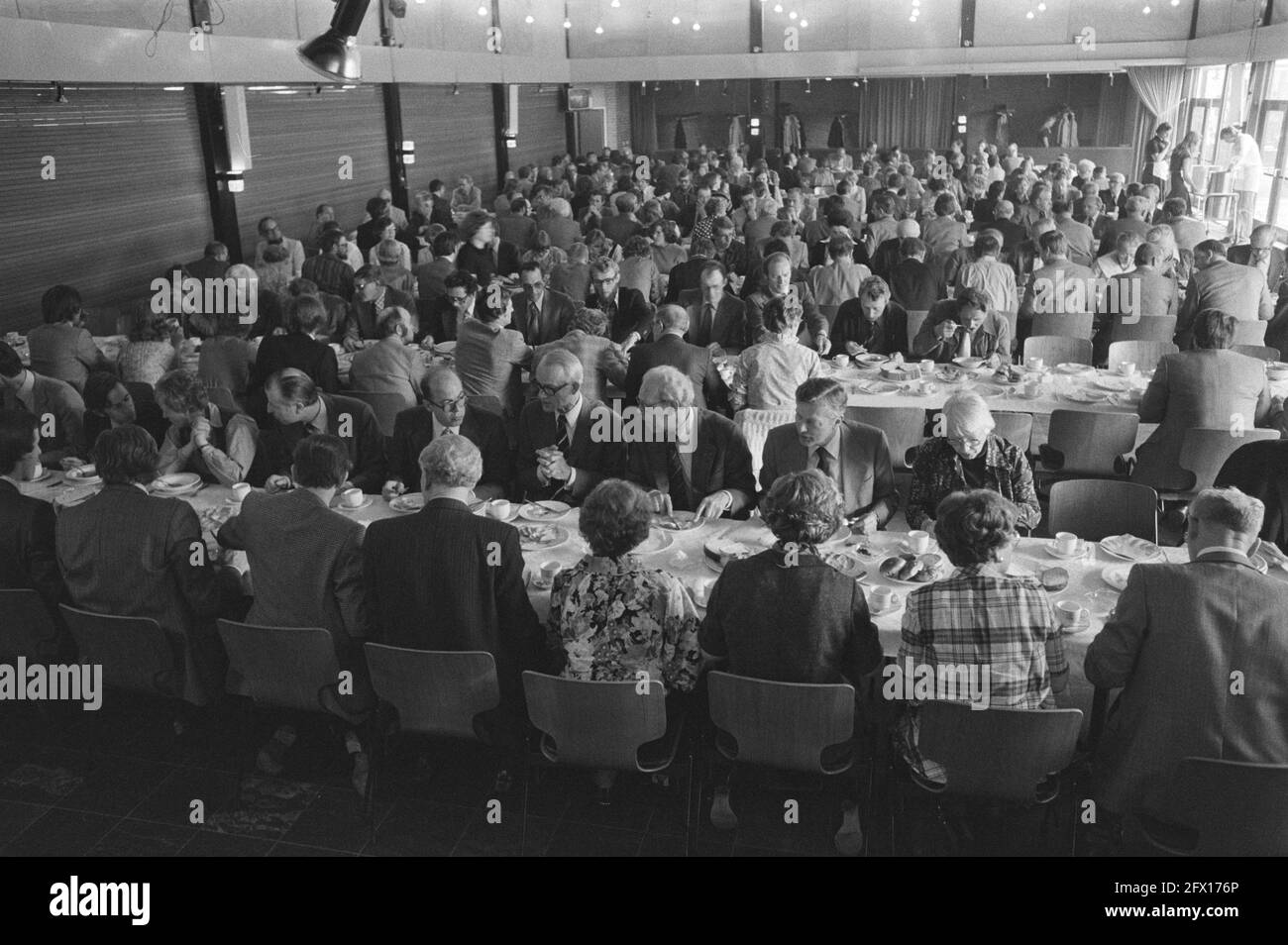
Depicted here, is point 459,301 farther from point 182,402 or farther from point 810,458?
point 810,458

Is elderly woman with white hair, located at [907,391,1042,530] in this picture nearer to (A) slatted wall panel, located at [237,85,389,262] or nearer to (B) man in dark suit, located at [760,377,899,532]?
(B) man in dark suit, located at [760,377,899,532]

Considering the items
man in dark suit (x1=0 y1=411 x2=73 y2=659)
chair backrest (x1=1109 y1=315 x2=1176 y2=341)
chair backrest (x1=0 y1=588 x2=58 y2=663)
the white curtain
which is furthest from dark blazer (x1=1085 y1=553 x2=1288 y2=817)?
the white curtain

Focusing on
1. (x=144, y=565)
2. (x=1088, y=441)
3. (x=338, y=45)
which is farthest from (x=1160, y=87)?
(x=144, y=565)

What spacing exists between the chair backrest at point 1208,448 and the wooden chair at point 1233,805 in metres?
2.77

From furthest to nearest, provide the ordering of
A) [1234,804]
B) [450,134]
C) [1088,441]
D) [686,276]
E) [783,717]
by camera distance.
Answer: [450,134] < [686,276] < [1088,441] < [783,717] < [1234,804]

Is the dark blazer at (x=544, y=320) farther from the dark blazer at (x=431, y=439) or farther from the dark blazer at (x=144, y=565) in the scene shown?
the dark blazer at (x=144, y=565)

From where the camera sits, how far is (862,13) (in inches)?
744

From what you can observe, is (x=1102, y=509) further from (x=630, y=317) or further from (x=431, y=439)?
(x=630, y=317)

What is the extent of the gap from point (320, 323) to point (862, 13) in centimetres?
1546

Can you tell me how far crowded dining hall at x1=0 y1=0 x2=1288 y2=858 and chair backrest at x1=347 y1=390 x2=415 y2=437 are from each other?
3 cm

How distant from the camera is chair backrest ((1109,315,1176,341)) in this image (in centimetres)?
739

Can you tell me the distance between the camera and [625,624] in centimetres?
342

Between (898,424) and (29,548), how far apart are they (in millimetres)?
4035
